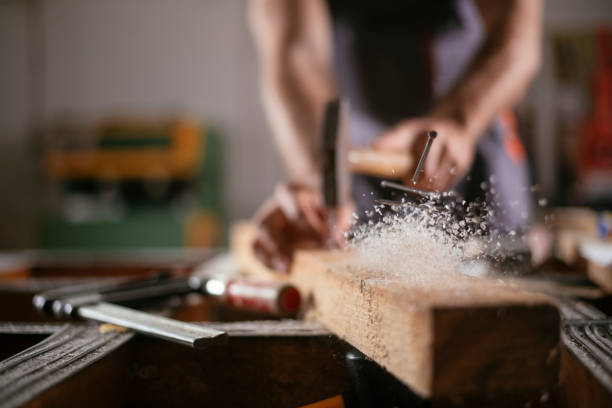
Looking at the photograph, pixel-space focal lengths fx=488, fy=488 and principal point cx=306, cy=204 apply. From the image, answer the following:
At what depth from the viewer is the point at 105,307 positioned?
728 millimetres

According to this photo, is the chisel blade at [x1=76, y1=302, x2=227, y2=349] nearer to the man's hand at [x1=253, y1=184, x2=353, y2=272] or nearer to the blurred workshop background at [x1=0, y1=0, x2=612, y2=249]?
the man's hand at [x1=253, y1=184, x2=353, y2=272]

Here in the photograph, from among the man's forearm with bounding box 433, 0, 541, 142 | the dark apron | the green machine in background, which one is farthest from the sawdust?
the green machine in background

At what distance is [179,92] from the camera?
5.11 m

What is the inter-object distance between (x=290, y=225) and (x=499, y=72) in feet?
2.36

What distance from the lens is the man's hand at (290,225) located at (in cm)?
96

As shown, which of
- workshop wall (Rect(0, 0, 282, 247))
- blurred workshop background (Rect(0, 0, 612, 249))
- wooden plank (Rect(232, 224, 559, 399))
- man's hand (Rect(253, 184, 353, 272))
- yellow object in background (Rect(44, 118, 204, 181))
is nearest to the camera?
wooden plank (Rect(232, 224, 559, 399))

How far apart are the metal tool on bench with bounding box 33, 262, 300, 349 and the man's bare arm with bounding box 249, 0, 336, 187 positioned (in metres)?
0.47

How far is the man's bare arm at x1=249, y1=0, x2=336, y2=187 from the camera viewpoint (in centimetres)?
144

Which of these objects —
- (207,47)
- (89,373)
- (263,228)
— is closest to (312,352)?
(89,373)

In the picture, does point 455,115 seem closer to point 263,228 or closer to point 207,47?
point 263,228

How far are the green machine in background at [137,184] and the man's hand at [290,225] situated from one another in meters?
3.20

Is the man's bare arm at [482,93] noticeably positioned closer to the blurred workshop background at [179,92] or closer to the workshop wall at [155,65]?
the blurred workshop background at [179,92]

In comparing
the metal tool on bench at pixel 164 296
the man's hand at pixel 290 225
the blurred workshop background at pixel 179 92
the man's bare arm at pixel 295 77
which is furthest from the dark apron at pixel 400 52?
the blurred workshop background at pixel 179 92

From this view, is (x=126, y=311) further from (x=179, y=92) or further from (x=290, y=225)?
(x=179, y=92)
